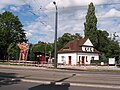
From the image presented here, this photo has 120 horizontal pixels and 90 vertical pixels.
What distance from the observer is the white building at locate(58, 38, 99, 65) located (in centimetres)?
8188

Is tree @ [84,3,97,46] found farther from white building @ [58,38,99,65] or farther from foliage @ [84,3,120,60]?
white building @ [58,38,99,65]

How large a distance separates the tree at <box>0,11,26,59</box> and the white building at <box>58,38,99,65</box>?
25.3 m

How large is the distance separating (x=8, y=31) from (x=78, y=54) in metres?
34.0

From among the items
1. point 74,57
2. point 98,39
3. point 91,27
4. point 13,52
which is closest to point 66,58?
point 74,57

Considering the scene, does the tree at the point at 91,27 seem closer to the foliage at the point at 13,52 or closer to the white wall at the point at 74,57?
the white wall at the point at 74,57

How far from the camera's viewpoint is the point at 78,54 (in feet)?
Result: 269

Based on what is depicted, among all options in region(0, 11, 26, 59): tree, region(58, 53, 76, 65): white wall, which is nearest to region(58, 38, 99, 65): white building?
region(58, 53, 76, 65): white wall

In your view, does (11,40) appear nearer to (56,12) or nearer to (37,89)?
(56,12)

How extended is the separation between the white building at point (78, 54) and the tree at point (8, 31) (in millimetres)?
25261

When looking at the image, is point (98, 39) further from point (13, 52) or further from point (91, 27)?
point (13, 52)

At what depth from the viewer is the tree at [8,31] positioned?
104m

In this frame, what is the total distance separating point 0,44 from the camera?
4067 inches

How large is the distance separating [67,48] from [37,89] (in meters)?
71.2

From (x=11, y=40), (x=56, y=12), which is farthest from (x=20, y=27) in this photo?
(x=56, y=12)
